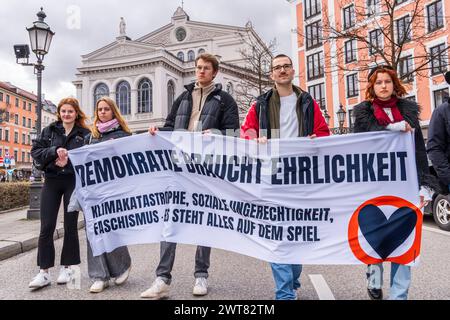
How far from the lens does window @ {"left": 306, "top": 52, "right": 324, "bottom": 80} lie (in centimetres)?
4084

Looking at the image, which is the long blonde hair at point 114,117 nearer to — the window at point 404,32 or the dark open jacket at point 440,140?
the dark open jacket at point 440,140

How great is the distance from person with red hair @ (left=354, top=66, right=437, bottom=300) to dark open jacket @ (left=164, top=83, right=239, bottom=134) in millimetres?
1344

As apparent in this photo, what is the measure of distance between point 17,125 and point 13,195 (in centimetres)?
7640

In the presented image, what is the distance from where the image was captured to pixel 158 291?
12.3 feet

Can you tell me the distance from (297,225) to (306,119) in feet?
3.34

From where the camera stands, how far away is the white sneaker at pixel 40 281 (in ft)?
13.8

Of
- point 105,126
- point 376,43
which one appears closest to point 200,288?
point 105,126

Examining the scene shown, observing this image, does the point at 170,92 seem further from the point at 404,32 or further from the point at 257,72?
the point at 404,32

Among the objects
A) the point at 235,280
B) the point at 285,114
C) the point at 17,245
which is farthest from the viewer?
the point at 17,245

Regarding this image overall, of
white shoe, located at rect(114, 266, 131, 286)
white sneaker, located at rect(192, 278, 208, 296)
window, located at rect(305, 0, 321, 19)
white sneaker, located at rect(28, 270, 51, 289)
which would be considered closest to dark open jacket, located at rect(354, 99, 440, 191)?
white sneaker, located at rect(192, 278, 208, 296)

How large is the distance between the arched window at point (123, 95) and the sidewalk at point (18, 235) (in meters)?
45.3

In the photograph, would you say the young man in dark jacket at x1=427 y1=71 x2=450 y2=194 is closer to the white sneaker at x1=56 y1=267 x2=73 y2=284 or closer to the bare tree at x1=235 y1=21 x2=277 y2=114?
the white sneaker at x1=56 y1=267 x2=73 y2=284
